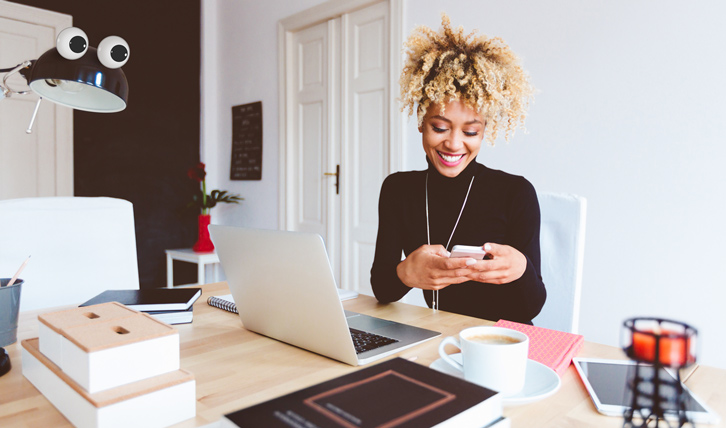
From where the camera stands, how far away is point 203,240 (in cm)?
360

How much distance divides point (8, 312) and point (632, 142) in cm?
210

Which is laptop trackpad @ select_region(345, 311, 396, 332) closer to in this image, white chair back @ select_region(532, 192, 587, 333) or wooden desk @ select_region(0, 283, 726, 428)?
wooden desk @ select_region(0, 283, 726, 428)

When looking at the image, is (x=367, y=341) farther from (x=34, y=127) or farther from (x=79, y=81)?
(x=34, y=127)

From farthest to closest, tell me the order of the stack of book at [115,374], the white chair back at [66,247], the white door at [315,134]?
the white door at [315,134] → the white chair back at [66,247] → the stack of book at [115,374]

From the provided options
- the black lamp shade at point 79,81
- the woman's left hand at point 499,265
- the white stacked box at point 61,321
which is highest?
the black lamp shade at point 79,81

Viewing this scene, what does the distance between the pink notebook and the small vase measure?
9.89 feet

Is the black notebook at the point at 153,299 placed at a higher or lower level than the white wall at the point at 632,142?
lower

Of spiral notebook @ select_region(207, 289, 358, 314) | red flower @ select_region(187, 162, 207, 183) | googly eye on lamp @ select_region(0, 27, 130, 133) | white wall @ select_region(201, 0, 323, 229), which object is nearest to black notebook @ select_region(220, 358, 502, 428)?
spiral notebook @ select_region(207, 289, 358, 314)

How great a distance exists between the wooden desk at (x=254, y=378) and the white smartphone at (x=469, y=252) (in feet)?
0.55

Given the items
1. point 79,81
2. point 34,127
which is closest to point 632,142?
point 79,81

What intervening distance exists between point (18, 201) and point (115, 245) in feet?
0.97

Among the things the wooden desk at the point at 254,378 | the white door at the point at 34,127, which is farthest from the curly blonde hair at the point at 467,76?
the white door at the point at 34,127

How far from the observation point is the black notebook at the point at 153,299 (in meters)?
1.01

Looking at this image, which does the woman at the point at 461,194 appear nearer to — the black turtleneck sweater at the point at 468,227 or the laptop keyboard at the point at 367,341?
the black turtleneck sweater at the point at 468,227
